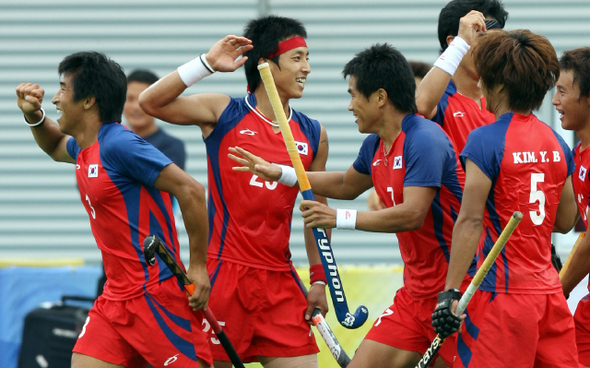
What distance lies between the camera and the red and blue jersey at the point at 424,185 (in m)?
4.43

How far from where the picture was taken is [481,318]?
408 cm

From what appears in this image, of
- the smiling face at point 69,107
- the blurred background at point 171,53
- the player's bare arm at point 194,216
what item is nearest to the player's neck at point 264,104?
the player's bare arm at point 194,216

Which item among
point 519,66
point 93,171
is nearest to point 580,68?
point 519,66

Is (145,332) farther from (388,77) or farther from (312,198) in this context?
(388,77)

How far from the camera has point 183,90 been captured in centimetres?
486

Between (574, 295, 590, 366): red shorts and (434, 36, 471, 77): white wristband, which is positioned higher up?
(434, 36, 471, 77): white wristband

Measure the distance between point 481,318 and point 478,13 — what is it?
1.83m

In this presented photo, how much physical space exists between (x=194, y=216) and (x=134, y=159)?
1.42 feet

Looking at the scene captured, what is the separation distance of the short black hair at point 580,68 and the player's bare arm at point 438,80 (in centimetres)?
50

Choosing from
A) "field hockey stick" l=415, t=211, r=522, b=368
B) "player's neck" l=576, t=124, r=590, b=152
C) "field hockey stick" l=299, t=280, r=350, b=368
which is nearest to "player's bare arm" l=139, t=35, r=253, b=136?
"field hockey stick" l=299, t=280, r=350, b=368

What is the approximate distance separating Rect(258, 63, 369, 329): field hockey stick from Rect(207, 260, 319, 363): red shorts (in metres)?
0.42

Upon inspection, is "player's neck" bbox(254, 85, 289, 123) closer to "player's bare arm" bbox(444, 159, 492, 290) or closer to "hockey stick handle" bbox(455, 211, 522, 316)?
"player's bare arm" bbox(444, 159, 492, 290)

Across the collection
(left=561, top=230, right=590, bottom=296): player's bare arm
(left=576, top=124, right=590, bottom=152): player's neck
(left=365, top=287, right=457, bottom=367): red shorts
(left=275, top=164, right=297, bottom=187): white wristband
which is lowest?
(left=365, top=287, right=457, bottom=367): red shorts

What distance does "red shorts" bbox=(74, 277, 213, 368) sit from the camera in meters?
4.52
